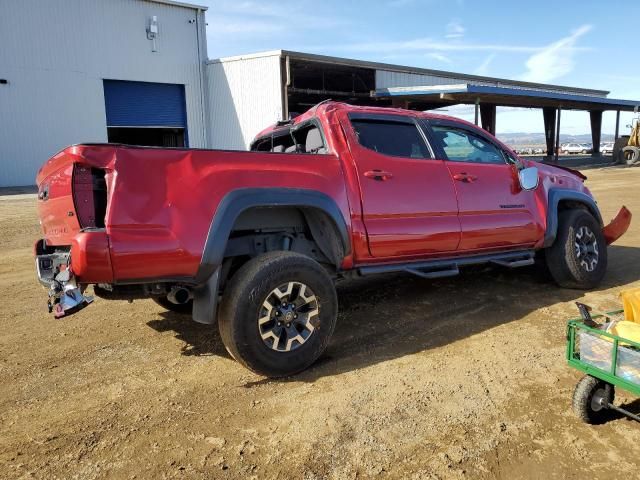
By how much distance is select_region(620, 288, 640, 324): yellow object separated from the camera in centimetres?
296

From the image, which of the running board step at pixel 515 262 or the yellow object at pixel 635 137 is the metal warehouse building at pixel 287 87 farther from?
the running board step at pixel 515 262

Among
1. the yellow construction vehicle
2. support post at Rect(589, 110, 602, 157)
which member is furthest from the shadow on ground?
support post at Rect(589, 110, 602, 157)

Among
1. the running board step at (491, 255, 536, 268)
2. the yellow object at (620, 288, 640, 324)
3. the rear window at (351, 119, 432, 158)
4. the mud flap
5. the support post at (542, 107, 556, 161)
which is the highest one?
the support post at (542, 107, 556, 161)

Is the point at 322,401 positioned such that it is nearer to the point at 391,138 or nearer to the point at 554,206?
the point at 391,138

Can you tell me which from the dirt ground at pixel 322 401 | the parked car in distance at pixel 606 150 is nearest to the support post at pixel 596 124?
the parked car in distance at pixel 606 150

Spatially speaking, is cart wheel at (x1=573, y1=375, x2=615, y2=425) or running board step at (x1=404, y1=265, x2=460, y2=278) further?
running board step at (x1=404, y1=265, x2=460, y2=278)

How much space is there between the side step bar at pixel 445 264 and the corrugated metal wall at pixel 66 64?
20.8 metres

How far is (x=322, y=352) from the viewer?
381 centimetres

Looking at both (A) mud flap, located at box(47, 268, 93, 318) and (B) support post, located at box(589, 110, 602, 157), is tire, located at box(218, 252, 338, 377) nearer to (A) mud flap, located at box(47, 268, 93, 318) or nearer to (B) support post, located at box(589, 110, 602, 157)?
(A) mud flap, located at box(47, 268, 93, 318)

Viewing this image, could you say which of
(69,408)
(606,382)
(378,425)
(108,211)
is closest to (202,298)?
(108,211)

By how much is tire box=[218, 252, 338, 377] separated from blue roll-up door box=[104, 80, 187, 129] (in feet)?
71.6

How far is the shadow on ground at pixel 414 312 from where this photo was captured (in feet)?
13.3

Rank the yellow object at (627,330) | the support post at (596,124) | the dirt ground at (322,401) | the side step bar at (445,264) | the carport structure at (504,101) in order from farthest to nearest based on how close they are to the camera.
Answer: the support post at (596,124)
the carport structure at (504,101)
the side step bar at (445,264)
the yellow object at (627,330)
the dirt ground at (322,401)

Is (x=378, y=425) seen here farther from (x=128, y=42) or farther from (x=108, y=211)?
(x=128, y=42)
